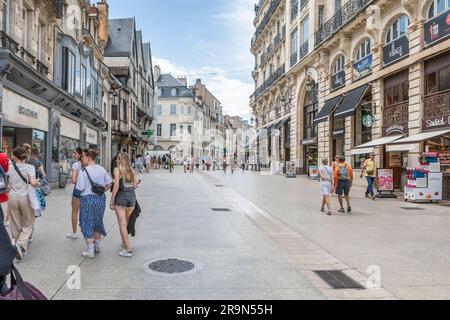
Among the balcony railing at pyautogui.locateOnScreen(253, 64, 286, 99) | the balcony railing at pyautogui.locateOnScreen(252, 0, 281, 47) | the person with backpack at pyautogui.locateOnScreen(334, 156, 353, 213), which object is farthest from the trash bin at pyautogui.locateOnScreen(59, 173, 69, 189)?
the balcony railing at pyautogui.locateOnScreen(252, 0, 281, 47)

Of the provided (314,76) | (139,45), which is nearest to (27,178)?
(314,76)

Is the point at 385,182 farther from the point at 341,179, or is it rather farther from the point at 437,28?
the point at 437,28

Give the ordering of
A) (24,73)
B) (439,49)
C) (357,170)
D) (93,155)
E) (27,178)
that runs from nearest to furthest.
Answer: (27,178), (93,155), (24,73), (439,49), (357,170)

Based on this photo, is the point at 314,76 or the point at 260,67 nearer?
the point at 314,76

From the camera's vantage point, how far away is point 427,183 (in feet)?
44.7

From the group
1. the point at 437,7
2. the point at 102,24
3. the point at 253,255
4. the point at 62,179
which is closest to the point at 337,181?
the point at 253,255

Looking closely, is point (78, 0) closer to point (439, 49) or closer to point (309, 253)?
point (439, 49)

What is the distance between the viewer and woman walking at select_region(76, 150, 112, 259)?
19.6 feet

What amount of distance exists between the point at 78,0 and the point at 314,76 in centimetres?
1654

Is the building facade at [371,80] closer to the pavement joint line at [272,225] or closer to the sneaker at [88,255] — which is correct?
the pavement joint line at [272,225]

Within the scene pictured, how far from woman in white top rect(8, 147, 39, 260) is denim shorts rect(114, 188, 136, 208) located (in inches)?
47.3

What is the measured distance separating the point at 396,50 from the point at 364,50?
3823 millimetres

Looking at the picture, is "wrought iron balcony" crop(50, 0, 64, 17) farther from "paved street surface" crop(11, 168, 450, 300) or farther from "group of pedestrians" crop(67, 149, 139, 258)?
"group of pedestrians" crop(67, 149, 139, 258)

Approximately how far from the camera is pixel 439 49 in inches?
588
